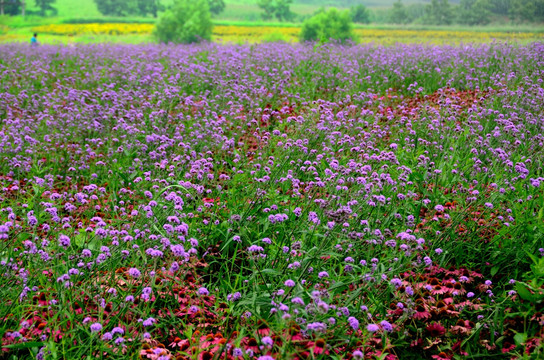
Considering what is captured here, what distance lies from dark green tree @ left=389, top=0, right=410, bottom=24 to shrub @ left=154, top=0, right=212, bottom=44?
1810cm

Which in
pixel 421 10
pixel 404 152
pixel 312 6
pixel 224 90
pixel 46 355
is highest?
pixel 312 6

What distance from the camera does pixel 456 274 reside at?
11.8 feet

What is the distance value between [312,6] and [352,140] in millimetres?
74951

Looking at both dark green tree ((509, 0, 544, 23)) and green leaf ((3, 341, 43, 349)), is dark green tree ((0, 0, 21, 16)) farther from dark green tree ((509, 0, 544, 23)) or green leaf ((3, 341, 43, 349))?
green leaf ((3, 341, 43, 349))

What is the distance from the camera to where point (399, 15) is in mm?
35219

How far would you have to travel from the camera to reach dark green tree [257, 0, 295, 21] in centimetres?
4862

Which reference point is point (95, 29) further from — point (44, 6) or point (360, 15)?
point (360, 15)

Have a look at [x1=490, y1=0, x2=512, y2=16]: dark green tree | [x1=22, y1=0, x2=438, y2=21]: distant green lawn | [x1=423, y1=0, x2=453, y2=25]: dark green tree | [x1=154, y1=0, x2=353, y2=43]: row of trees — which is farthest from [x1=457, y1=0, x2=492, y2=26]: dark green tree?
[x1=22, y1=0, x2=438, y2=21]: distant green lawn

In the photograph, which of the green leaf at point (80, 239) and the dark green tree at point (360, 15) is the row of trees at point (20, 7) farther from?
the green leaf at point (80, 239)

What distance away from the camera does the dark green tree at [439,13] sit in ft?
93.2

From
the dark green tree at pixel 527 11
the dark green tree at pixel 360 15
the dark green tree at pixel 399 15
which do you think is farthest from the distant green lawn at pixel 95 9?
the dark green tree at pixel 527 11

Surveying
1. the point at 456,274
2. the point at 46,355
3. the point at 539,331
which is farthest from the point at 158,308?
the point at 539,331

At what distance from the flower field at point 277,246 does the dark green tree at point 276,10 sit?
146 feet

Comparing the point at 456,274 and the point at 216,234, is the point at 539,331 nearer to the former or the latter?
the point at 456,274
